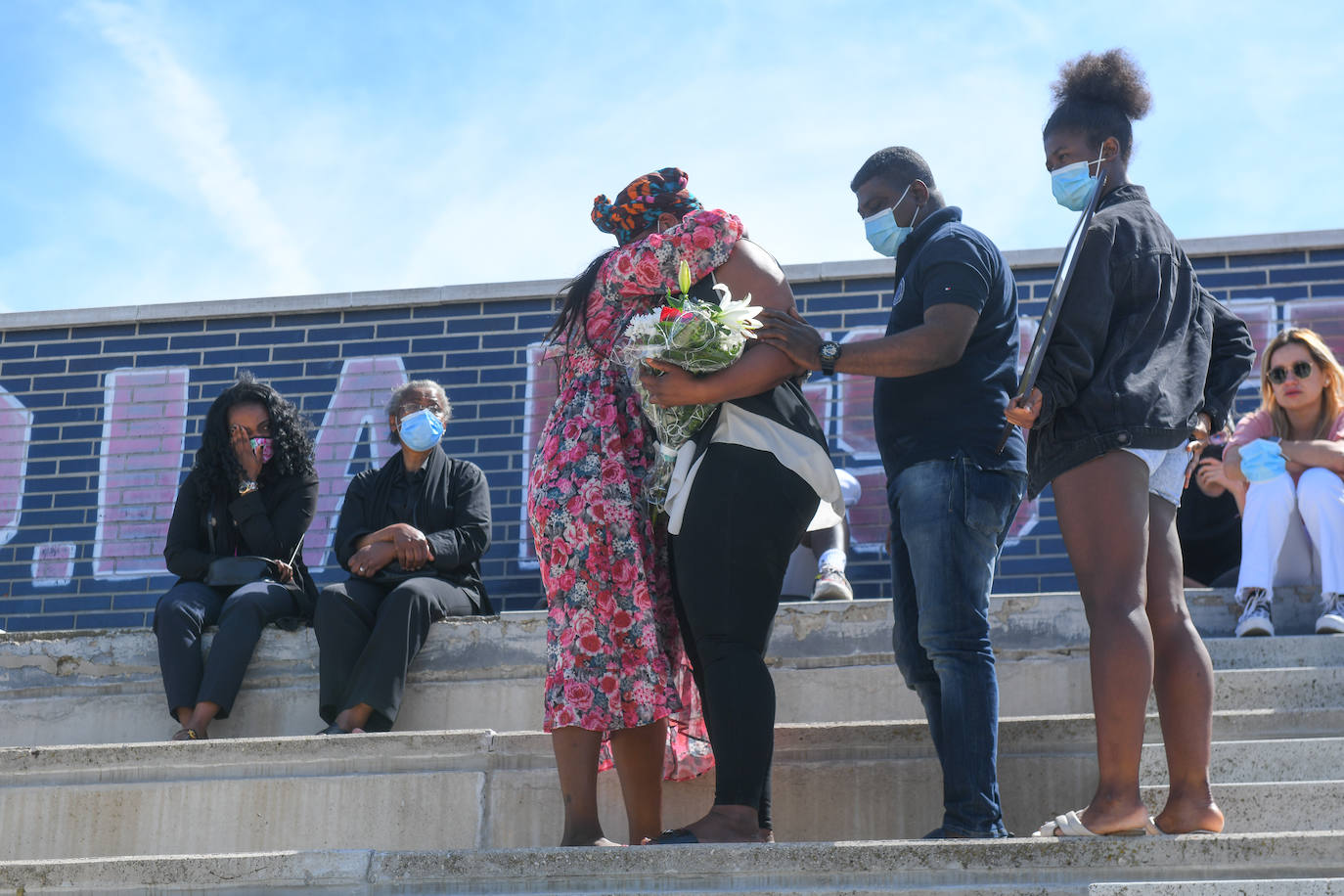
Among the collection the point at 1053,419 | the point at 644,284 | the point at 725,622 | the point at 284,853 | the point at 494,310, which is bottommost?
the point at 284,853

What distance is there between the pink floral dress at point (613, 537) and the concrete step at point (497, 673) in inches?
54.3

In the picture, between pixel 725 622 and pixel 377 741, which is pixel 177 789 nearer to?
pixel 377 741

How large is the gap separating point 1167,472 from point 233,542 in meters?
4.07

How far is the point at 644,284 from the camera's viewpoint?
13.5ft

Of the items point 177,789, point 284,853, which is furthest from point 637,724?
point 177,789

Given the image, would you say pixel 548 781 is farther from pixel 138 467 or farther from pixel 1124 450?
pixel 138 467

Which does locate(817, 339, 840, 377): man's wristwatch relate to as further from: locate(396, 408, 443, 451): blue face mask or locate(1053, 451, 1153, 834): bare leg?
locate(396, 408, 443, 451): blue face mask

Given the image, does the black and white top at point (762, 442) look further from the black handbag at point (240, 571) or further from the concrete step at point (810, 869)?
the black handbag at point (240, 571)

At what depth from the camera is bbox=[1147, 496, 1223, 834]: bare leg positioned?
3414 mm

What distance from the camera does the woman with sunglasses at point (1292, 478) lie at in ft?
18.2

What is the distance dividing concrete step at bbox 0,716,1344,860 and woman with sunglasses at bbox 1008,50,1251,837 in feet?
2.12

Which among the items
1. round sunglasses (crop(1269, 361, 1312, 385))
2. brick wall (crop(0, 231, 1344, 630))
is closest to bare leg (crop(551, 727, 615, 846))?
round sunglasses (crop(1269, 361, 1312, 385))

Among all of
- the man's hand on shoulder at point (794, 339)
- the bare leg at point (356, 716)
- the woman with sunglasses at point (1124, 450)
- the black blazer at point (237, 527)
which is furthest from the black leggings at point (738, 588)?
the black blazer at point (237, 527)

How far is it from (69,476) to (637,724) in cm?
625
